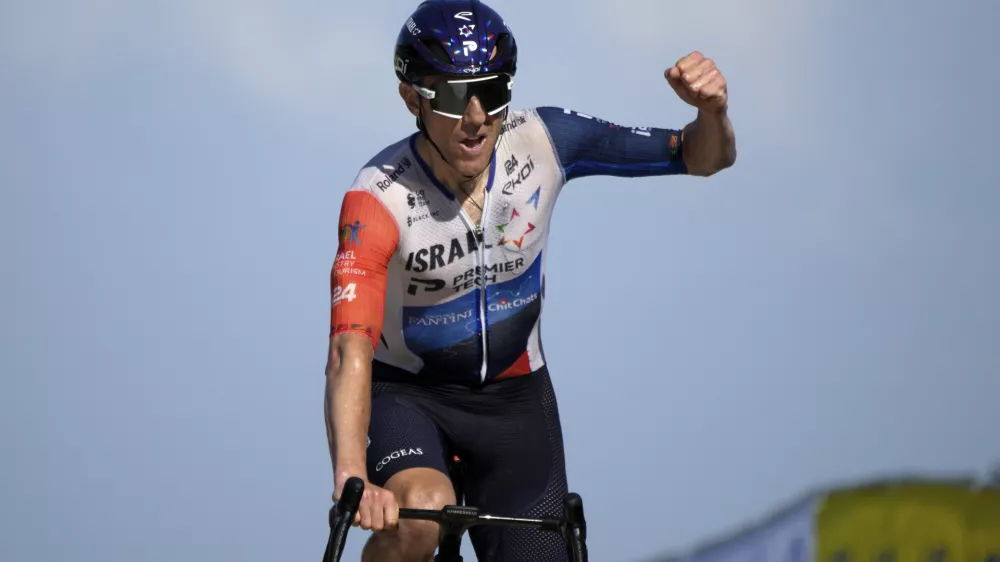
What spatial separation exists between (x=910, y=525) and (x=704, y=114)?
3885 mm

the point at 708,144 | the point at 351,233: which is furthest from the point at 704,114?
the point at 351,233

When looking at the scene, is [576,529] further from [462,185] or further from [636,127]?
[636,127]

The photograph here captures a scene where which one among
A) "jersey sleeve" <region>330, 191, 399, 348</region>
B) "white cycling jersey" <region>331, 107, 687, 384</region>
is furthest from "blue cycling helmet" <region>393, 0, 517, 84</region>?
"jersey sleeve" <region>330, 191, 399, 348</region>

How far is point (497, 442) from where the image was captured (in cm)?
448

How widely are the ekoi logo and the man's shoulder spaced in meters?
0.15

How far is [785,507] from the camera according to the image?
774 centimetres

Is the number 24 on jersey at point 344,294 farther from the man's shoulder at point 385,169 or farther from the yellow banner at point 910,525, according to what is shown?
the yellow banner at point 910,525

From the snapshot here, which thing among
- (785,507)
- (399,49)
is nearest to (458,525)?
(399,49)

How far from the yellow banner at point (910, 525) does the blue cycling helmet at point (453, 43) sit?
434cm

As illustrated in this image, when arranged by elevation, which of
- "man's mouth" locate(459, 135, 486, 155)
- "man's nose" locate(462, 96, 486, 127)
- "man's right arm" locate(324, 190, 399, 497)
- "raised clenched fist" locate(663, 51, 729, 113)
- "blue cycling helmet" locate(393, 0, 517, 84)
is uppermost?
"blue cycling helmet" locate(393, 0, 517, 84)

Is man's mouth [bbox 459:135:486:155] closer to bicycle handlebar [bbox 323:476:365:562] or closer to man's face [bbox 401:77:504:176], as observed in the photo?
man's face [bbox 401:77:504:176]

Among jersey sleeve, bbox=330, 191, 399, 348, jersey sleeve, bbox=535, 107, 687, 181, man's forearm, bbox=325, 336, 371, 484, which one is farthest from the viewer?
jersey sleeve, bbox=535, 107, 687, 181

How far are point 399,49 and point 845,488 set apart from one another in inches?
178

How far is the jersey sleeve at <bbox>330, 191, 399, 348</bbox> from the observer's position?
3939 millimetres
